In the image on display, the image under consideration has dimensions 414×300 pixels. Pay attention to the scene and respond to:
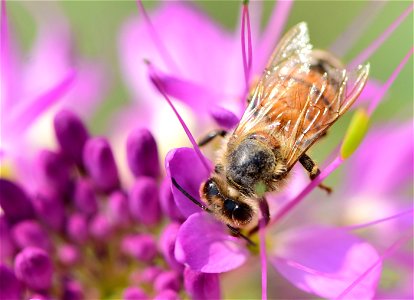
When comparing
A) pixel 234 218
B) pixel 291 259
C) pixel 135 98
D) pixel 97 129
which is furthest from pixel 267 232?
pixel 97 129

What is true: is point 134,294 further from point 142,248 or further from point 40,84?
point 40,84

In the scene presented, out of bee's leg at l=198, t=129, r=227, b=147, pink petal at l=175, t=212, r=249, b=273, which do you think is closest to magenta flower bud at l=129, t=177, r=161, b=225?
bee's leg at l=198, t=129, r=227, b=147

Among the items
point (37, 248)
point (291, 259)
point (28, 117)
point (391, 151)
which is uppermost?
point (391, 151)

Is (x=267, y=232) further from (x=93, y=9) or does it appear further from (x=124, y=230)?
(x=93, y=9)

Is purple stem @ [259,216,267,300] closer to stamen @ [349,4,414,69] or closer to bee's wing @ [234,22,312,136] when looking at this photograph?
bee's wing @ [234,22,312,136]

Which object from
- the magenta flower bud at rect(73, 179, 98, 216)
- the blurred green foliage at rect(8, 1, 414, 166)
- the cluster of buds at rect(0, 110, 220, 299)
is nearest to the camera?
the cluster of buds at rect(0, 110, 220, 299)

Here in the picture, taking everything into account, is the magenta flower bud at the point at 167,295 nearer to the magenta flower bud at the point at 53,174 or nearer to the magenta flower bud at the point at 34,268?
the magenta flower bud at the point at 34,268

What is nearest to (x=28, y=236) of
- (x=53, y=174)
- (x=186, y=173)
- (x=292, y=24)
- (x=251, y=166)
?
(x=53, y=174)
